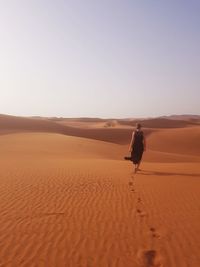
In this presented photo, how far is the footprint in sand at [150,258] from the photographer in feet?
17.5

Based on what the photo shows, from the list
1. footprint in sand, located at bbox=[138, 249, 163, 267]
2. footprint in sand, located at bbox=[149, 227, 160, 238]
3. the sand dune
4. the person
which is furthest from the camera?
the sand dune

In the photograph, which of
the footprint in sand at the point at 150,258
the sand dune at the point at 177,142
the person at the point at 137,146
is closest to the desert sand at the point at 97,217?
the footprint in sand at the point at 150,258

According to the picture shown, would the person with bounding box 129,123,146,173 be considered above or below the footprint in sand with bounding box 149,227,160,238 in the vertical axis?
above

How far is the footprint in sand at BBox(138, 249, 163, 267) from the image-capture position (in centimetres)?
532

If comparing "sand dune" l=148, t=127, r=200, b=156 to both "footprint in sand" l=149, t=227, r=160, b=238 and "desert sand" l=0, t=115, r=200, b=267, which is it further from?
"footprint in sand" l=149, t=227, r=160, b=238

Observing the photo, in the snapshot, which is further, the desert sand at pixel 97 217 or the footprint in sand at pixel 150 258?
the desert sand at pixel 97 217

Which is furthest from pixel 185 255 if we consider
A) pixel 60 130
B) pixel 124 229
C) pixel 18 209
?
pixel 60 130

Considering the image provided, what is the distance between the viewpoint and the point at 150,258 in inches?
217

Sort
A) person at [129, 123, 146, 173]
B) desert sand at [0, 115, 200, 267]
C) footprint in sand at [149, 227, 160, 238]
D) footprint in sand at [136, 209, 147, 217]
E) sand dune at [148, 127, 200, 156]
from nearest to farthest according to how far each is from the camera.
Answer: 1. desert sand at [0, 115, 200, 267]
2. footprint in sand at [149, 227, 160, 238]
3. footprint in sand at [136, 209, 147, 217]
4. person at [129, 123, 146, 173]
5. sand dune at [148, 127, 200, 156]

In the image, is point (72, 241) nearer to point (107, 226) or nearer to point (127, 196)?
point (107, 226)

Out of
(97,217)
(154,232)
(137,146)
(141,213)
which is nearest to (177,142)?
(137,146)

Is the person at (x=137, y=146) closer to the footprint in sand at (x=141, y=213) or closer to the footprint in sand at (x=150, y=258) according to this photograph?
the footprint in sand at (x=141, y=213)

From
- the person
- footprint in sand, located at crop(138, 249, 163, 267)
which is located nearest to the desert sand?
footprint in sand, located at crop(138, 249, 163, 267)

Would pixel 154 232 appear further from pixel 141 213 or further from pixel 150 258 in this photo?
pixel 141 213
